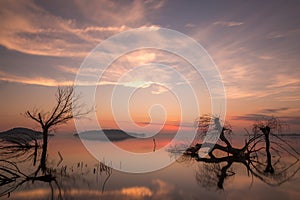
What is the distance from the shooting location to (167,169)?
24.1 metres

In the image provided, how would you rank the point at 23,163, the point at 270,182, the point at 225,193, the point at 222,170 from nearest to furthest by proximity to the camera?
the point at 225,193 → the point at 270,182 → the point at 222,170 → the point at 23,163

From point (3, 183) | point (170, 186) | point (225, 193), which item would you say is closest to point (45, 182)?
point (3, 183)

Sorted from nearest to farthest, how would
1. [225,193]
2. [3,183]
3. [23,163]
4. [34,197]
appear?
[34,197] < [225,193] < [3,183] < [23,163]

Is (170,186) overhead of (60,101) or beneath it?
beneath

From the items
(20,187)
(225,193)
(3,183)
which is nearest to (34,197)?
(20,187)

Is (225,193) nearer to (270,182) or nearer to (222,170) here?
(270,182)

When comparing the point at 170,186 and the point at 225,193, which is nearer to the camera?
the point at 225,193

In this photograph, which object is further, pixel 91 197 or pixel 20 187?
pixel 20 187

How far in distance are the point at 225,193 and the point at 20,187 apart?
1195cm

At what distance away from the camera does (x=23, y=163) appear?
2528 centimetres

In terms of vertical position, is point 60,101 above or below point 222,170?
above

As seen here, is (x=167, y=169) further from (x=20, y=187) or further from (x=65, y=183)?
(x=20, y=187)

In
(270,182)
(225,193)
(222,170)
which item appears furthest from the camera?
(222,170)

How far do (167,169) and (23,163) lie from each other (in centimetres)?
1383
